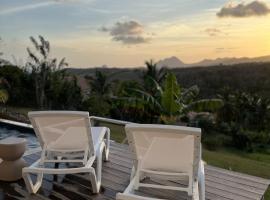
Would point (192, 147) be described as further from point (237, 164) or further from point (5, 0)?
point (5, 0)

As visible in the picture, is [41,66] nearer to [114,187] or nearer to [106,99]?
[106,99]

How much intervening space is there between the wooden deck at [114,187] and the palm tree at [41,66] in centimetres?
1640

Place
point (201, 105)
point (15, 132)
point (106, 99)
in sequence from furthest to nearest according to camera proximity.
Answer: point (106, 99) → point (201, 105) → point (15, 132)

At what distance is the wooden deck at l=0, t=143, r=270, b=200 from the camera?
343cm

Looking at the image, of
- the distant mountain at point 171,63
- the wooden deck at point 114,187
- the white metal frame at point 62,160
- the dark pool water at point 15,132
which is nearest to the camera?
the white metal frame at point 62,160

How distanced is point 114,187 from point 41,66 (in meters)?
17.8

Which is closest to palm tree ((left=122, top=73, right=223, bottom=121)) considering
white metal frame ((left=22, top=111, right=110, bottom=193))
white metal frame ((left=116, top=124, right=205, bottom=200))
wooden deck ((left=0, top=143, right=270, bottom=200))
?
wooden deck ((left=0, top=143, right=270, bottom=200))

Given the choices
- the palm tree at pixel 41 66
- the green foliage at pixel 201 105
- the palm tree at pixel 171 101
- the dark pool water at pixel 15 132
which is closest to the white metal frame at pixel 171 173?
the dark pool water at pixel 15 132

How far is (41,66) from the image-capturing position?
20.2 meters

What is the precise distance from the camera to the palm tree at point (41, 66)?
1975 centimetres

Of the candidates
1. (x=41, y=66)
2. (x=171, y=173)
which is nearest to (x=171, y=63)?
(x=41, y=66)

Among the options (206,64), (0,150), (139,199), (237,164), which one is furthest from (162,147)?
(206,64)

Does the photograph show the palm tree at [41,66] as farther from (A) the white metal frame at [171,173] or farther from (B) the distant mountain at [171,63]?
(A) the white metal frame at [171,173]

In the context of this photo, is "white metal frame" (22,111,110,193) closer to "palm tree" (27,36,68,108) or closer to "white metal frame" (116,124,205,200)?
"white metal frame" (116,124,205,200)
